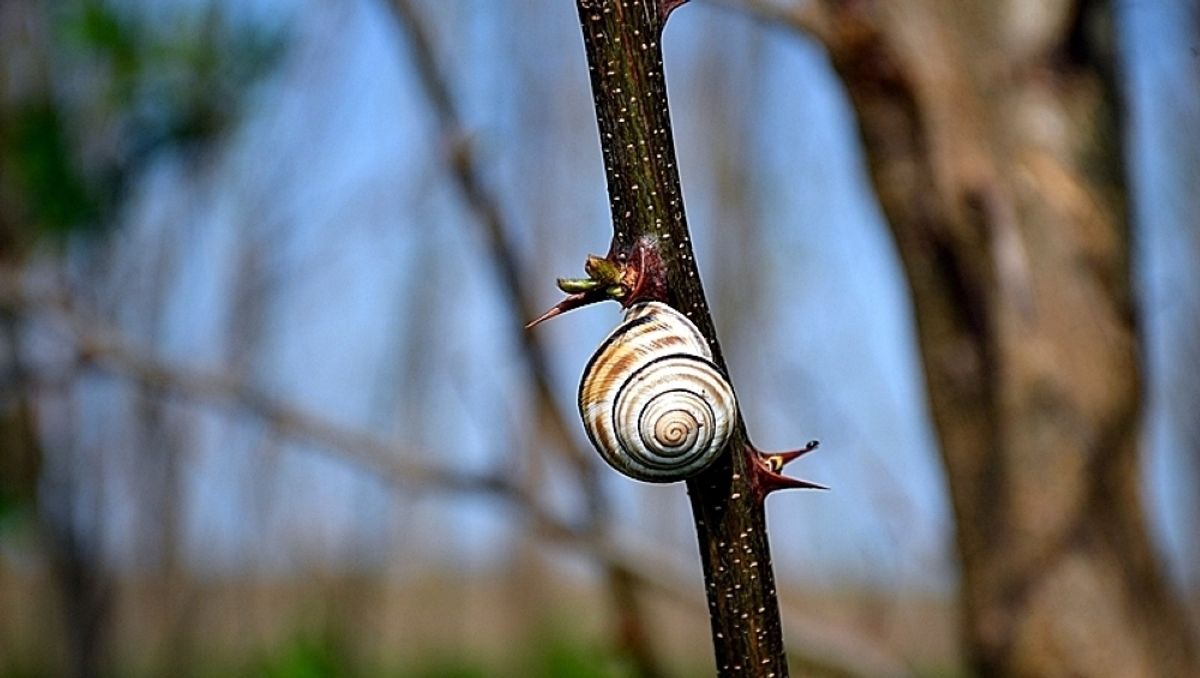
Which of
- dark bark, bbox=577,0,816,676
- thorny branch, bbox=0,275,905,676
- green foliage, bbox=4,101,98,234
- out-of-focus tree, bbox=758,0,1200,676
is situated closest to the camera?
dark bark, bbox=577,0,816,676

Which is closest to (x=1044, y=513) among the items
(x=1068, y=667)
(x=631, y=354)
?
(x=1068, y=667)

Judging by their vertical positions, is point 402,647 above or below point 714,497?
above

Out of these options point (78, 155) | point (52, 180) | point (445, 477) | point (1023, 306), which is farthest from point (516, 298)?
point (78, 155)

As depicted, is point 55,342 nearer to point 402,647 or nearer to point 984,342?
point 984,342

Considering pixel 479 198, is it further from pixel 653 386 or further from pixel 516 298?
pixel 653 386

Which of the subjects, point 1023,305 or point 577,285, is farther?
point 1023,305

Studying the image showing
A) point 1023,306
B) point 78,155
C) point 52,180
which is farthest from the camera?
point 78,155

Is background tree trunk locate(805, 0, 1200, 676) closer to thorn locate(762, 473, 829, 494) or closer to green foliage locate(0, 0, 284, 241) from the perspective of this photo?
thorn locate(762, 473, 829, 494)

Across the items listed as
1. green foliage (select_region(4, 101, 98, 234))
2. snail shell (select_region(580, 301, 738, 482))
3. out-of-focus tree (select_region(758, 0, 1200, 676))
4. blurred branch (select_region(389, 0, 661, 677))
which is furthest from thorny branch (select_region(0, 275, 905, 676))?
snail shell (select_region(580, 301, 738, 482))
